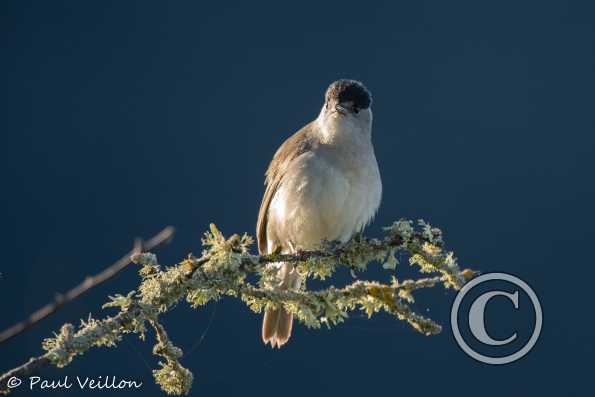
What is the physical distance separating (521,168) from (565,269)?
4123mm

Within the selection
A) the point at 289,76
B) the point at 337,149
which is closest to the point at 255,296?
the point at 337,149

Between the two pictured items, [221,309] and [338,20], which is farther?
→ [338,20]

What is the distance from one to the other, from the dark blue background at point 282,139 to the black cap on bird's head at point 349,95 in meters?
1.84

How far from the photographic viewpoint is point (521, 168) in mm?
19844

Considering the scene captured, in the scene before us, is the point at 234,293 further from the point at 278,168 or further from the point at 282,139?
the point at 282,139

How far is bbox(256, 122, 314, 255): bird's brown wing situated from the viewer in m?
5.23

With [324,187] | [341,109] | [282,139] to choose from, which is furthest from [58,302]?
[282,139]

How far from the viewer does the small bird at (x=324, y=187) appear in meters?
4.96

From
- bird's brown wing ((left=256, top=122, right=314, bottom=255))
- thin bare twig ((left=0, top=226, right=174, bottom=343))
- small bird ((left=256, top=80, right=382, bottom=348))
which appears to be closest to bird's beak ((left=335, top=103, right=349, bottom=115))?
small bird ((left=256, top=80, right=382, bottom=348))

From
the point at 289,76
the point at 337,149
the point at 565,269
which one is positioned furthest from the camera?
the point at 289,76

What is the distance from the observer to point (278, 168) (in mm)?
5371

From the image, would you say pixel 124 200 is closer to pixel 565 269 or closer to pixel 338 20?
pixel 565 269

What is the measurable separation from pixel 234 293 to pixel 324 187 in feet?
6.14

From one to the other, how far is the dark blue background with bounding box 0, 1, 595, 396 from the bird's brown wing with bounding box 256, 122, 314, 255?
4.18 feet
